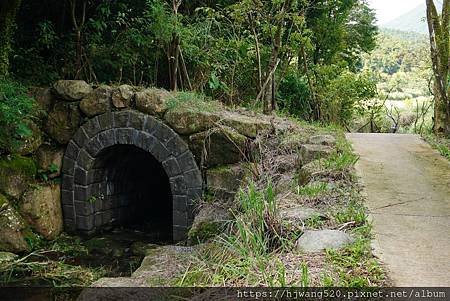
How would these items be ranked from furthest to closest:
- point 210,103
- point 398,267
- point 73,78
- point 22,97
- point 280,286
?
point 73,78 < point 210,103 < point 22,97 < point 398,267 < point 280,286

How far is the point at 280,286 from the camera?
256 cm

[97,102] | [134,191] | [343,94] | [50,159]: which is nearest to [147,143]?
[97,102]

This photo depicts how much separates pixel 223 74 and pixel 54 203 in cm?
424

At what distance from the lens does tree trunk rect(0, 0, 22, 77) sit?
22.5 ft

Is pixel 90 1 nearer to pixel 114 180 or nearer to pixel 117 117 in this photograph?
pixel 117 117

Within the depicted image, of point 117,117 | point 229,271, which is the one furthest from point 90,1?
point 229,271

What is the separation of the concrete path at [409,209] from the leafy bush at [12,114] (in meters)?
4.56

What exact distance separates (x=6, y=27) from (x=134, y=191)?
147 inches

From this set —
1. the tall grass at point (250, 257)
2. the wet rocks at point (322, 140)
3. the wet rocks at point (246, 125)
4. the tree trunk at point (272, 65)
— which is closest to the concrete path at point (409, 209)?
the wet rocks at point (322, 140)

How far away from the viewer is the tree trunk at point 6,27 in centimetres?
687

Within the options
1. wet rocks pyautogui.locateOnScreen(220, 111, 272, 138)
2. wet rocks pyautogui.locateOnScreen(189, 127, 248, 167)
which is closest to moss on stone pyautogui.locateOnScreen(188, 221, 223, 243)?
wet rocks pyautogui.locateOnScreen(189, 127, 248, 167)

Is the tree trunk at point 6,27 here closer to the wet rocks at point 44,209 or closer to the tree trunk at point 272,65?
the wet rocks at point 44,209

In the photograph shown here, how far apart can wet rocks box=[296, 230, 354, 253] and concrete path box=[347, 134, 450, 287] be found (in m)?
0.22

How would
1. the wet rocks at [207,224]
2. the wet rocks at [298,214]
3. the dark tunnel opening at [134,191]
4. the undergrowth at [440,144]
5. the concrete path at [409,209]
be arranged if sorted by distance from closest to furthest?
the concrete path at [409,209], the wet rocks at [298,214], the wet rocks at [207,224], the undergrowth at [440,144], the dark tunnel opening at [134,191]
